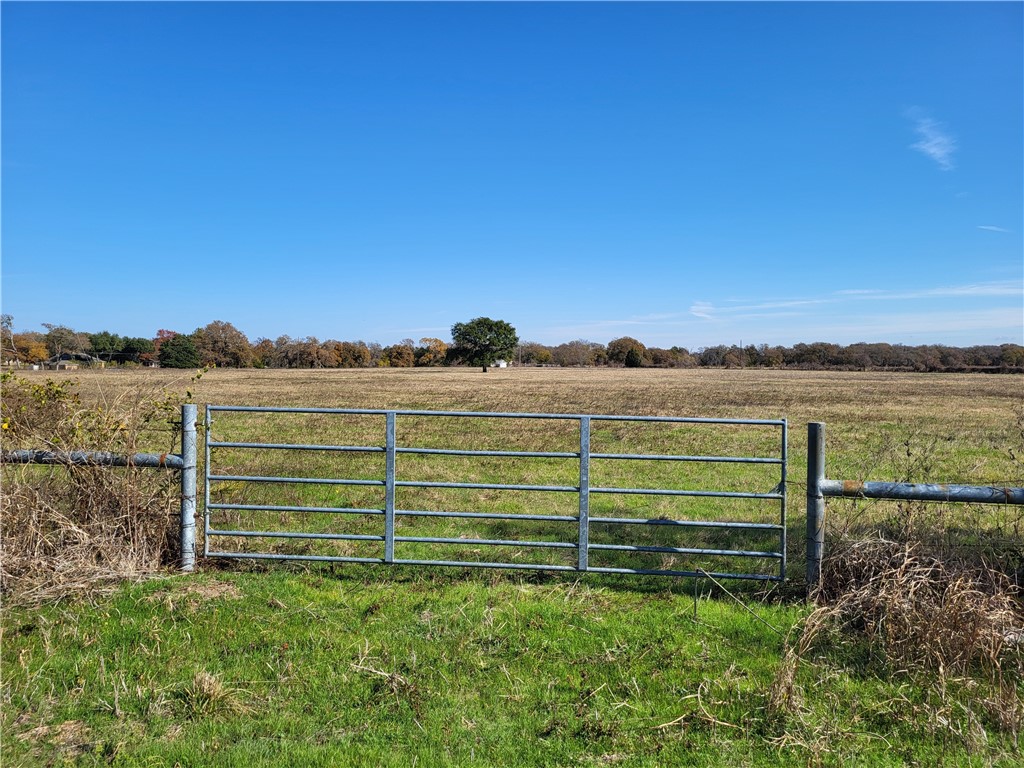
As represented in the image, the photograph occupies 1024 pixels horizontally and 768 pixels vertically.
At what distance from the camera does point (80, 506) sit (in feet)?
20.8

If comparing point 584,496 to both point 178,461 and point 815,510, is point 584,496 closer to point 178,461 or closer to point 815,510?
point 815,510

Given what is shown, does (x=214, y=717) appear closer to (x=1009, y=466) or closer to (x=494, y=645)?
(x=494, y=645)

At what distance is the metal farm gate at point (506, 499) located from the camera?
6.25 metres

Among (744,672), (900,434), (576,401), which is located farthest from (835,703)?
(576,401)

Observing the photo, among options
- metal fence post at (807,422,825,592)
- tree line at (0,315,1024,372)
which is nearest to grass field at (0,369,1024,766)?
metal fence post at (807,422,825,592)

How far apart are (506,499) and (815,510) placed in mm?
5482

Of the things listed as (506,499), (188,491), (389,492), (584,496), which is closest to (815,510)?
(584,496)

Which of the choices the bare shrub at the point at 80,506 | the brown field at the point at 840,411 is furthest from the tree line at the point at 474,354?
the bare shrub at the point at 80,506

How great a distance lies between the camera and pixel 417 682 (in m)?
4.31

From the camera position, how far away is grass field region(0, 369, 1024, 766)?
11.9ft

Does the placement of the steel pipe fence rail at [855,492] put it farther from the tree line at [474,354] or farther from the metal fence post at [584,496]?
the tree line at [474,354]

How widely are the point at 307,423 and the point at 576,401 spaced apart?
47.7ft

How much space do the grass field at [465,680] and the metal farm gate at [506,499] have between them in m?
0.62

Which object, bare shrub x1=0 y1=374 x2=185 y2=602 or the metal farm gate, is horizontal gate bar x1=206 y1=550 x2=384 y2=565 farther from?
bare shrub x1=0 y1=374 x2=185 y2=602
